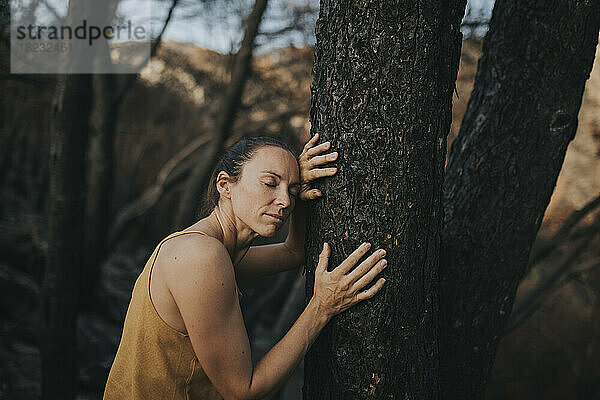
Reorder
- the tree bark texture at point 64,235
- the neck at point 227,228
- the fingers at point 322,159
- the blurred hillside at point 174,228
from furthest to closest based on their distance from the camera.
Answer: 1. the blurred hillside at point 174,228
2. the tree bark texture at point 64,235
3. the neck at point 227,228
4. the fingers at point 322,159

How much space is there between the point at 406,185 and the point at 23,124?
18.0 feet

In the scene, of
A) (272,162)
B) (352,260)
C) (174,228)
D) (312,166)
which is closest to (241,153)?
(272,162)

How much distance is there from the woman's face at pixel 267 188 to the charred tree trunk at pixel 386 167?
11 centimetres

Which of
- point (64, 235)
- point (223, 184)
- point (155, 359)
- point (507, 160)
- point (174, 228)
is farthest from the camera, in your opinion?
point (174, 228)

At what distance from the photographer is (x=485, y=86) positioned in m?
2.28

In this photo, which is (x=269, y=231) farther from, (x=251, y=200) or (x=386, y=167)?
(x=386, y=167)

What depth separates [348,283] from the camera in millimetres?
1814

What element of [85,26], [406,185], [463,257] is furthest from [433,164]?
[85,26]

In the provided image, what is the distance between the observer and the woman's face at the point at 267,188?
1.90 metres

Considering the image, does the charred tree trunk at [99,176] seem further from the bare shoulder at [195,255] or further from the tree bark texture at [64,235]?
the bare shoulder at [195,255]

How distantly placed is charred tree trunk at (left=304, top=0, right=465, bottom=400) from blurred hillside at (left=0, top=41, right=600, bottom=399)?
124 inches

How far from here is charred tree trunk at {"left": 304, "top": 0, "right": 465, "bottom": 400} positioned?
1.79 meters

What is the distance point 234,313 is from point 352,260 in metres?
0.39

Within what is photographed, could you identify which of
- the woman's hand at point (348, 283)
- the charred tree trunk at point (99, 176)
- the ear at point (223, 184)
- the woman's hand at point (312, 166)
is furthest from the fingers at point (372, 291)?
the charred tree trunk at point (99, 176)
